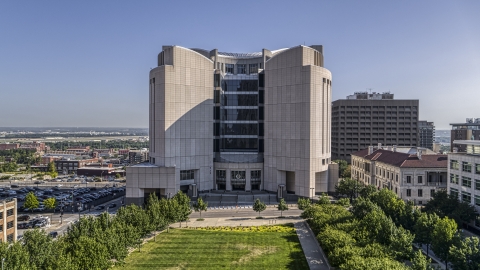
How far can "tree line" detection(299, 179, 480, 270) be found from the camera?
112ft

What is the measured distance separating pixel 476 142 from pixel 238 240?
50.1 metres

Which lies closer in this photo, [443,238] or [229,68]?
[443,238]

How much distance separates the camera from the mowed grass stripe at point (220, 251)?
44.3m

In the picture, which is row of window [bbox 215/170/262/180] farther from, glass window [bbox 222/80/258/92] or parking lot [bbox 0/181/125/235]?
parking lot [bbox 0/181/125/235]

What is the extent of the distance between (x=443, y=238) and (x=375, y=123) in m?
137

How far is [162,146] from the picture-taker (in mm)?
90250

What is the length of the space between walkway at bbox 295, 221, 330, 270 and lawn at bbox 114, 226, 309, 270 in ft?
3.11

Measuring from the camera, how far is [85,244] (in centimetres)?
3534

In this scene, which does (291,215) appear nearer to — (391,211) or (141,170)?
(391,211)

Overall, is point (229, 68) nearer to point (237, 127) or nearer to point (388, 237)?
point (237, 127)

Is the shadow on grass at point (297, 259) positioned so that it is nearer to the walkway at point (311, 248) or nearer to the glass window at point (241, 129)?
the walkway at point (311, 248)

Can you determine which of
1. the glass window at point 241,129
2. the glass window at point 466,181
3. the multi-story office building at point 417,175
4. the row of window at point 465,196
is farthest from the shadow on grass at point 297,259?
the glass window at point 241,129

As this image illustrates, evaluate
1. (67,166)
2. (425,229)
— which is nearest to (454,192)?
(425,229)

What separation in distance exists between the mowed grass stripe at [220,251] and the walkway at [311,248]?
0.99 m
